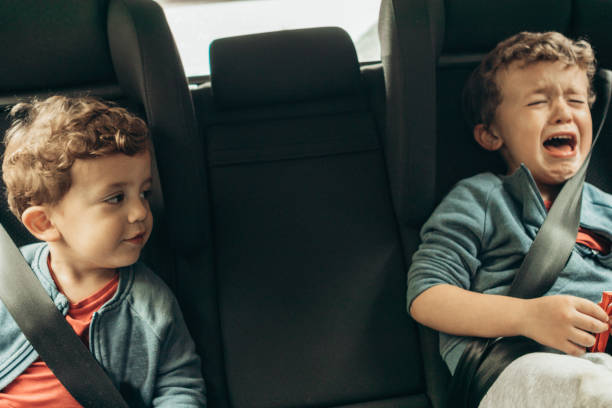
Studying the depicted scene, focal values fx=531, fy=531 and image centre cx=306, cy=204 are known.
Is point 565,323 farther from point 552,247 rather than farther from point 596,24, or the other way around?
point 596,24

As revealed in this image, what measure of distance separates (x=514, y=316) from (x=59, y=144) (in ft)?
2.90

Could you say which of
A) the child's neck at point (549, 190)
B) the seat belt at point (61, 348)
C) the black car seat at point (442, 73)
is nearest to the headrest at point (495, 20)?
the black car seat at point (442, 73)

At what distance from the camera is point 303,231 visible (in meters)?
1.32

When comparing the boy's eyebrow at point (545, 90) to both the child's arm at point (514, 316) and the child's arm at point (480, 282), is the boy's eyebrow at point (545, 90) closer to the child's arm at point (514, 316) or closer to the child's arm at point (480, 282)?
the child's arm at point (480, 282)

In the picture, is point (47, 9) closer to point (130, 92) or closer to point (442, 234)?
point (130, 92)

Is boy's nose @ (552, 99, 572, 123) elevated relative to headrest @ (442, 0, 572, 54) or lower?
lower

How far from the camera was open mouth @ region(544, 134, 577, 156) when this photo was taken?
1.16 m

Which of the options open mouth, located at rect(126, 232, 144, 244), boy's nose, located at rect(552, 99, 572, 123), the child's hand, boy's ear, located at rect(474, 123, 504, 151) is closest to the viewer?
the child's hand

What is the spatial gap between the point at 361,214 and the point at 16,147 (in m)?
0.78

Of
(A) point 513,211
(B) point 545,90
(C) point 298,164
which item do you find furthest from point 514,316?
(C) point 298,164

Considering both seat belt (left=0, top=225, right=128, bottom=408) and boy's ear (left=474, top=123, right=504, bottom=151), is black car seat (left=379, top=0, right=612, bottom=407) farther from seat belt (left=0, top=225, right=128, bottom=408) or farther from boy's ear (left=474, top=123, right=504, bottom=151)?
seat belt (left=0, top=225, right=128, bottom=408)

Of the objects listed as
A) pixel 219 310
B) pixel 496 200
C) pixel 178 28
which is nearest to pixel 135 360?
pixel 219 310

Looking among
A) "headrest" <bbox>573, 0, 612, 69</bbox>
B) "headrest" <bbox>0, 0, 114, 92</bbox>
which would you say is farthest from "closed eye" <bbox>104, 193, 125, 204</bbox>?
"headrest" <bbox>573, 0, 612, 69</bbox>

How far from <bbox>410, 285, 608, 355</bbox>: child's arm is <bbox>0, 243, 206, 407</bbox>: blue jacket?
0.49 meters
